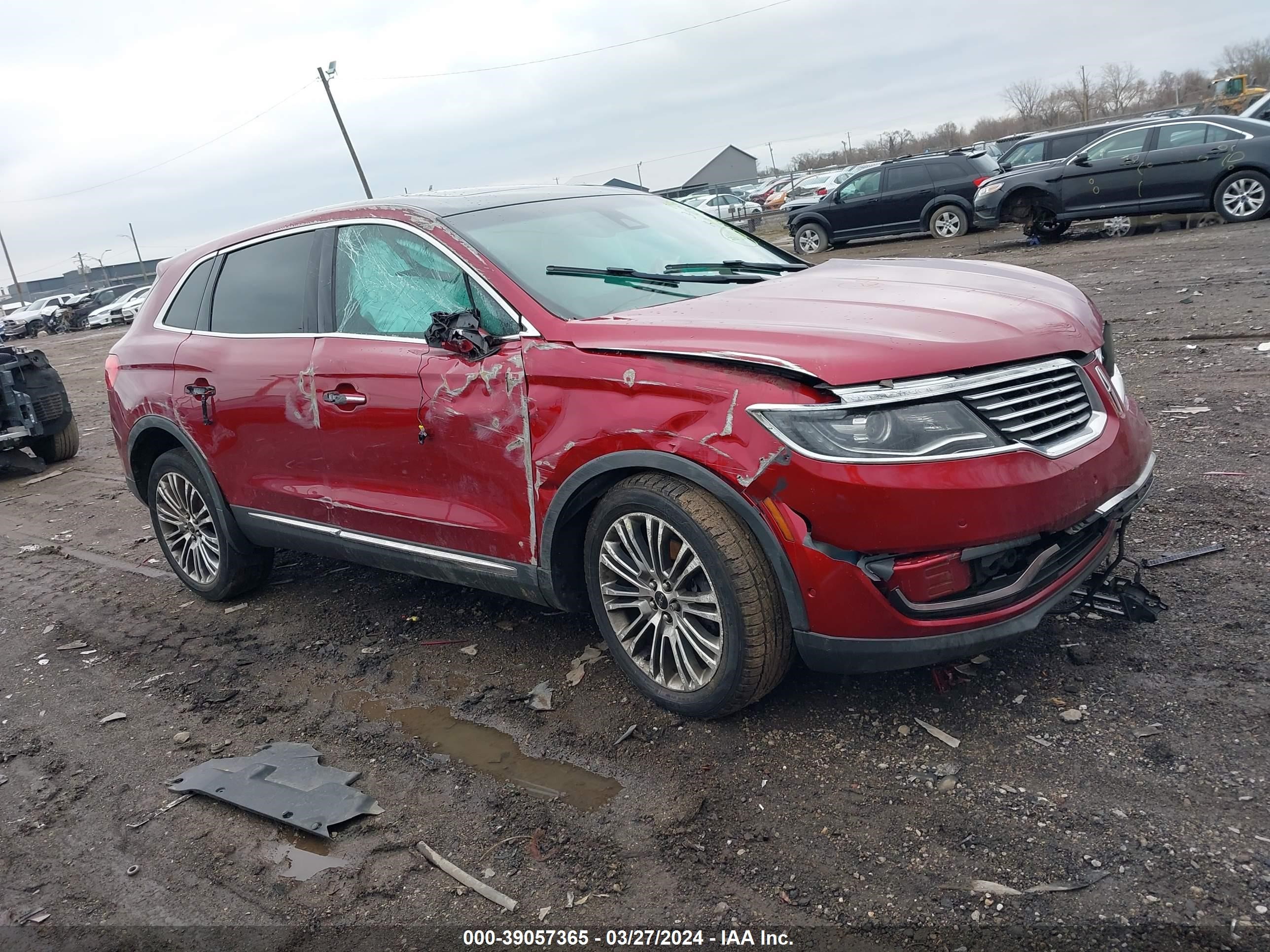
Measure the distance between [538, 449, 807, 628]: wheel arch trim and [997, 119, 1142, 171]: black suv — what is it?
14690 mm

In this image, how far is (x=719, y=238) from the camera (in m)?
4.64

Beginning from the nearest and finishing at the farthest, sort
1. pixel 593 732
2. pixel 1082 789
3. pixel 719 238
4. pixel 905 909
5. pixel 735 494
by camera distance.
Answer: pixel 905 909
pixel 1082 789
pixel 735 494
pixel 593 732
pixel 719 238

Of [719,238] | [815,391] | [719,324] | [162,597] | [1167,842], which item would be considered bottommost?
[1167,842]

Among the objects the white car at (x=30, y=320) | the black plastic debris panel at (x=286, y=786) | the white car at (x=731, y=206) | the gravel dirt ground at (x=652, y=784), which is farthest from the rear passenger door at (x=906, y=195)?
the white car at (x=30, y=320)

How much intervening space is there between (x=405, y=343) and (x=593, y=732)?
1.67 meters

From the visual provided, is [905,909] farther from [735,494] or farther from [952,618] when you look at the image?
[735,494]

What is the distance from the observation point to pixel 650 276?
3.95 m

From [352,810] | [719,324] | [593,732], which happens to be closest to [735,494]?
[719,324]

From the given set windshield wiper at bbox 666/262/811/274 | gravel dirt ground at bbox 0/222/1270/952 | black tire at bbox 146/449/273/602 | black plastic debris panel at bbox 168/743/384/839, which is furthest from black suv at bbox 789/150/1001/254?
black plastic debris panel at bbox 168/743/384/839

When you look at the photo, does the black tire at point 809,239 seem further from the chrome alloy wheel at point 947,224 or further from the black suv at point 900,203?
the chrome alloy wheel at point 947,224

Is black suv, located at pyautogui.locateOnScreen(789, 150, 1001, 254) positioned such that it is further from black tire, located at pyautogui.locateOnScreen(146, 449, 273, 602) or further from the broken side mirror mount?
the broken side mirror mount

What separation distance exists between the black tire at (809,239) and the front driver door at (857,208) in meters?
0.41

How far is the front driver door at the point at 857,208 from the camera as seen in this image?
19469 millimetres

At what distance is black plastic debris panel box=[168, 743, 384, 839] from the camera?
3.24 m
